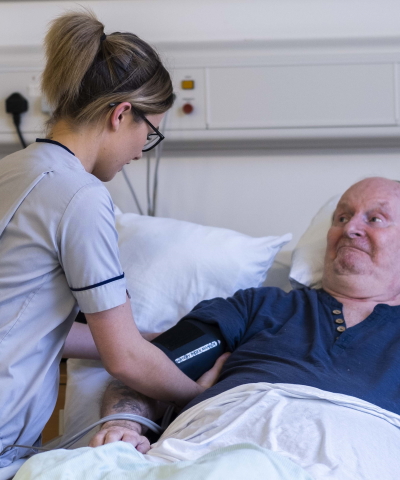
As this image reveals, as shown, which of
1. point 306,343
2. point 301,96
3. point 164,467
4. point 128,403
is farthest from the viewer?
point 301,96

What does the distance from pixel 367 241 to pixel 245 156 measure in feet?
2.44

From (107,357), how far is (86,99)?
524mm

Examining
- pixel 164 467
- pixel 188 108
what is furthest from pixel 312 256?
pixel 164 467

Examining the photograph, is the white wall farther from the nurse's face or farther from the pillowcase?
the nurse's face

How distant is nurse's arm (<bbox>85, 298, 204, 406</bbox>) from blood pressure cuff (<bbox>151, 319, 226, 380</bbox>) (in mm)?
146

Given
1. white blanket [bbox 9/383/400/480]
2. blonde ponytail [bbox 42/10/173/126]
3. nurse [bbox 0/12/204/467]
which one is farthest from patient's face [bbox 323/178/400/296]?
blonde ponytail [bbox 42/10/173/126]

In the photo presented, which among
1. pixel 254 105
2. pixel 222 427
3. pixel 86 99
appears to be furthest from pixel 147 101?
pixel 254 105

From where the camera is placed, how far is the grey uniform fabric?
1.08 metres

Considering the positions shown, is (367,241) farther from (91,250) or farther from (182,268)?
(91,250)

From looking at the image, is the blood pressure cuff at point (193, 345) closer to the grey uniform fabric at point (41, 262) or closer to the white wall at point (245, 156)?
the grey uniform fabric at point (41, 262)

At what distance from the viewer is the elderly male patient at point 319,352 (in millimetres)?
1145

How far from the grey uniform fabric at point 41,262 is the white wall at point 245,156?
125 centimetres

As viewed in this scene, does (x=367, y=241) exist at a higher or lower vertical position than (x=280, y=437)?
higher

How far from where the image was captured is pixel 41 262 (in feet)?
3.60
